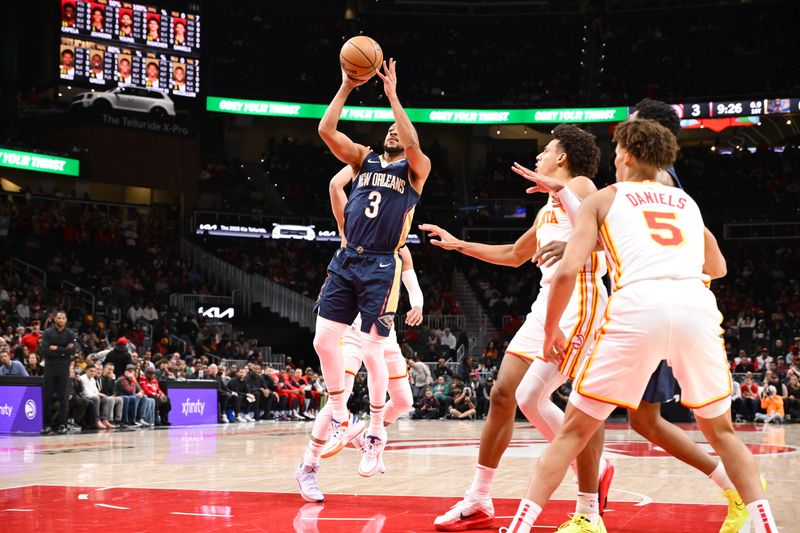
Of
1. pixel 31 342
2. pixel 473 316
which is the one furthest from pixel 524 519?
pixel 473 316

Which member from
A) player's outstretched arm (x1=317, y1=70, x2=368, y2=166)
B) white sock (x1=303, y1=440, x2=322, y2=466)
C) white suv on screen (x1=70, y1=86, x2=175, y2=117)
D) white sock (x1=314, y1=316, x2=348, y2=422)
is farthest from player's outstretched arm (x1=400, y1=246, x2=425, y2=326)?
white suv on screen (x1=70, y1=86, x2=175, y2=117)

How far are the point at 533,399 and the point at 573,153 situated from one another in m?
1.46

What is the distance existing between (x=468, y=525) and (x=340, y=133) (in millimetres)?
2778

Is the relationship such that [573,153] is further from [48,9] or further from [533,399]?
[48,9]

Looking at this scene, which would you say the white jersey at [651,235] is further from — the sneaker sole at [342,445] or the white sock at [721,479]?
the sneaker sole at [342,445]

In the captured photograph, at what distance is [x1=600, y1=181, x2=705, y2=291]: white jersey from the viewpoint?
3.94 metres

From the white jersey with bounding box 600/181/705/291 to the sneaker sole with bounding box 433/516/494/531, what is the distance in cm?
178

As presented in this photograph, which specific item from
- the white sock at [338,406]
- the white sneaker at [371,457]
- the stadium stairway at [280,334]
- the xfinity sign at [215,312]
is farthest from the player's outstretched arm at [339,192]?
the stadium stairway at [280,334]

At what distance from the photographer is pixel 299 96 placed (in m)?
34.3

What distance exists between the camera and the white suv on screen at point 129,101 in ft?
96.8

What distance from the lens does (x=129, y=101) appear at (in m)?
30.0

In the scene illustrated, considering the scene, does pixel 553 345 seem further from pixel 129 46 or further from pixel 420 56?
pixel 420 56

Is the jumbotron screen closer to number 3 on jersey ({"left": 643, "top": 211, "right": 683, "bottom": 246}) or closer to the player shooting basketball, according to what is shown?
the player shooting basketball

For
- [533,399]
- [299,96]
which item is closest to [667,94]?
[299,96]
